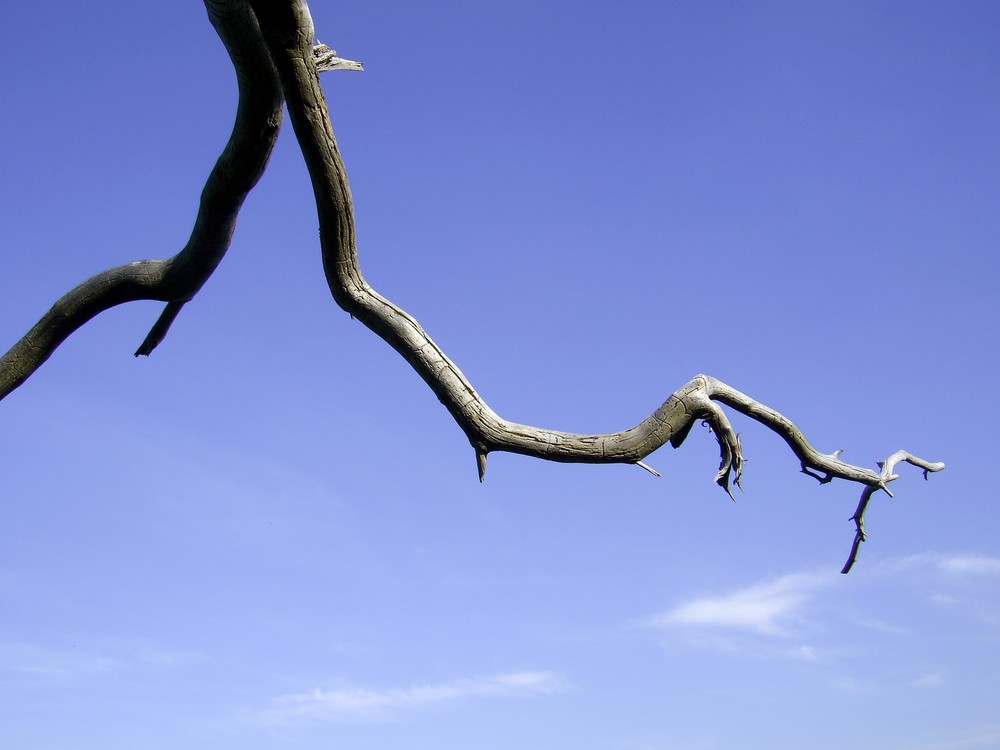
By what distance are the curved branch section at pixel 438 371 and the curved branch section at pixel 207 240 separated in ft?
1.28

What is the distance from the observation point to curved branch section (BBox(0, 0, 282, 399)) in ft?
14.5

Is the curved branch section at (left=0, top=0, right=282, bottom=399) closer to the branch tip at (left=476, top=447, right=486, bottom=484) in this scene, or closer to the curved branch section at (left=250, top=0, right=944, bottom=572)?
the curved branch section at (left=250, top=0, right=944, bottom=572)

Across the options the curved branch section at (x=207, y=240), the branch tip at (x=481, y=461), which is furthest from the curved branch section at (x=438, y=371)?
the curved branch section at (x=207, y=240)

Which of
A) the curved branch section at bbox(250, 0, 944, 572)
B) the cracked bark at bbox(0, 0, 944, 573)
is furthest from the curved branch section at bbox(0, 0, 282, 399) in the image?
the curved branch section at bbox(250, 0, 944, 572)

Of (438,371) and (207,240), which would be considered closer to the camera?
(438,371)

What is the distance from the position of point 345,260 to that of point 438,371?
2.44 ft

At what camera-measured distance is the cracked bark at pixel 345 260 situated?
418 centimetres

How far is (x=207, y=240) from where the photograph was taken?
519 cm

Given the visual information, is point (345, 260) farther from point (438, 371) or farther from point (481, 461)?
point (481, 461)

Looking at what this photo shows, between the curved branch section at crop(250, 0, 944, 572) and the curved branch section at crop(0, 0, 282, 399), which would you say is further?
the curved branch section at crop(0, 0, 282, 399)

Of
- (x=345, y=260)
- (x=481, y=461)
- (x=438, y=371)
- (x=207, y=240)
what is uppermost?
(x=207, y=240)

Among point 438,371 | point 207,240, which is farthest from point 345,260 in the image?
point 207,240

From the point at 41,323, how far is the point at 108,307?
389 millimetres

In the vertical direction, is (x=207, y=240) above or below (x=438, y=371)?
above
